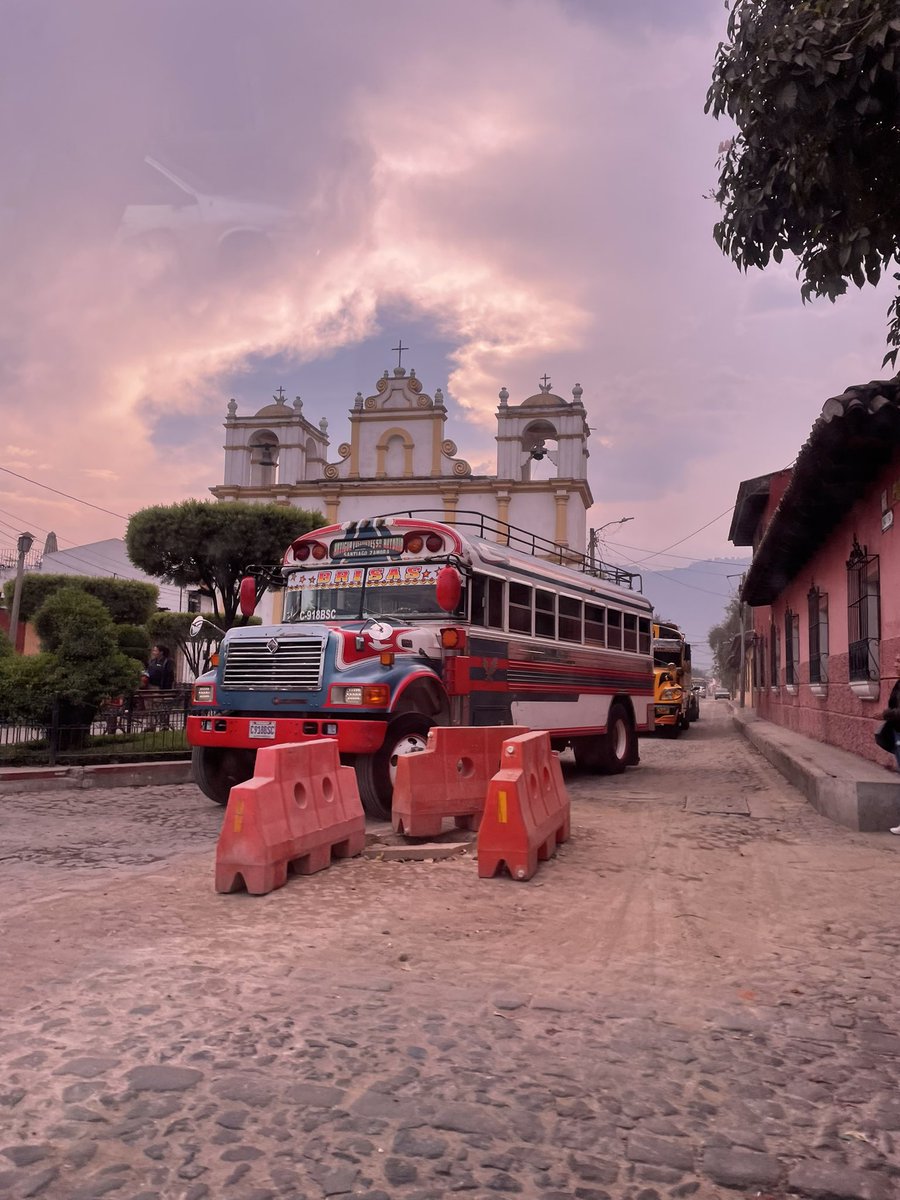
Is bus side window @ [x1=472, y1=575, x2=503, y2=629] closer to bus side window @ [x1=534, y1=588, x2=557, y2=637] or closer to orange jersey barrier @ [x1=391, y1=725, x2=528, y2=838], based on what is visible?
bus side window @ [x1=534, y1=588, x2=557, y2=637]

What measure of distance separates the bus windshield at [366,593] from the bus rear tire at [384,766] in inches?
56.8

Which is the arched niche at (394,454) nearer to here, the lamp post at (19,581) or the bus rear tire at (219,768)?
the lamp post at (19,581)

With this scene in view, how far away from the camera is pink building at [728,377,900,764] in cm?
909

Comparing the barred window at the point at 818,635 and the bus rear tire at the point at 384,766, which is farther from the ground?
the barred window at the point at 818,635

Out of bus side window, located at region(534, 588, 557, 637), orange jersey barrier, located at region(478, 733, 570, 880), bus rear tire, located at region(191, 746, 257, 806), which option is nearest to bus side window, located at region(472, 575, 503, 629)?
bus side window, located at region(534, 588, 557, 637)

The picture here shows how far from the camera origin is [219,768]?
10.0 metres

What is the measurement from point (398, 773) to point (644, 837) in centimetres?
231

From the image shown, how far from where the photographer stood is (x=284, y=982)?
416 cm

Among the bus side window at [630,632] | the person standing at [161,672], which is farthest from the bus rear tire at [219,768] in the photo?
the person standing at [161,672]

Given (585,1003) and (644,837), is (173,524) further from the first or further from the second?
(585,1003)

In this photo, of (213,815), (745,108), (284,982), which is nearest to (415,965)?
(284,982)

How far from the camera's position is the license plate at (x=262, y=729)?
8901 mm

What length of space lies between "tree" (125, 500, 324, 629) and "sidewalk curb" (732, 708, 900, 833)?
13.9 meters

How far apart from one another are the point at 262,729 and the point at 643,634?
896cm
